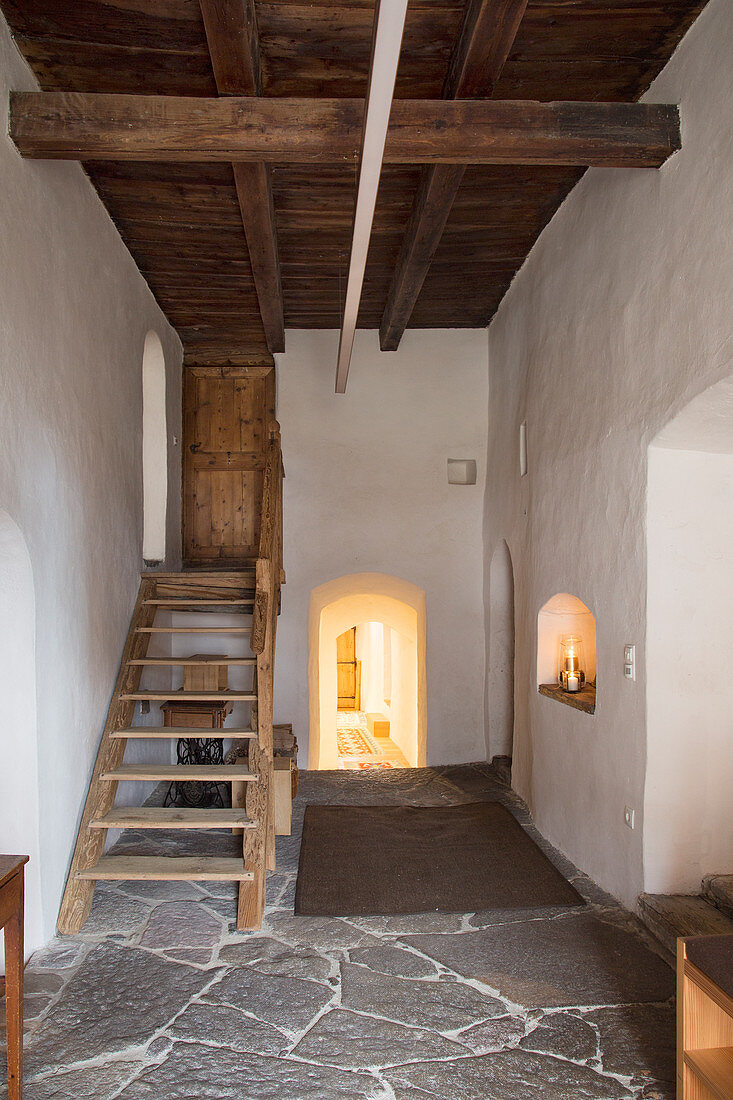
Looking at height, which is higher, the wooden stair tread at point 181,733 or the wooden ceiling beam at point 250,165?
the wooden ceiling beam at point 250,165

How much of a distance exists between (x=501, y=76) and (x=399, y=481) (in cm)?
428

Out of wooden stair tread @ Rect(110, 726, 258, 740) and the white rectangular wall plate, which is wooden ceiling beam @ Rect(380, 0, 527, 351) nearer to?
the white rectangular wall plate

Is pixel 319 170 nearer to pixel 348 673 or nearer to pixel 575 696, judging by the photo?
pixel 575 696

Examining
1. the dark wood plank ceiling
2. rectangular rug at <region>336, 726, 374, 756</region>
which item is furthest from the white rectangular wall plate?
rectangular rug at <region>336, 726, 374, 756</region>

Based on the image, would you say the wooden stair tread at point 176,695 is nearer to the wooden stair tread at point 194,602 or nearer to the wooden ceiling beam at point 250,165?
the wooden stair tread at point 194,602

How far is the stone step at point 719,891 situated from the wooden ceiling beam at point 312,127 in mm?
3426

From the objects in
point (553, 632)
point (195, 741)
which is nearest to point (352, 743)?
point (195, 741)

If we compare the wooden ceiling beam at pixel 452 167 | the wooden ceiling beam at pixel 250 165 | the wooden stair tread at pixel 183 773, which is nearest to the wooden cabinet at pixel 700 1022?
the wooden stair tread at pixel 183 773

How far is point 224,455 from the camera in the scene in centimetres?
805

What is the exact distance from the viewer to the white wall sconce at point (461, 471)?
25.8 feet

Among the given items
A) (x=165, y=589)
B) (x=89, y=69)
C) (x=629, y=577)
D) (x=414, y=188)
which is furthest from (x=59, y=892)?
(x=414, y=188)

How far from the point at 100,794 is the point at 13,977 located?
6.37 ft

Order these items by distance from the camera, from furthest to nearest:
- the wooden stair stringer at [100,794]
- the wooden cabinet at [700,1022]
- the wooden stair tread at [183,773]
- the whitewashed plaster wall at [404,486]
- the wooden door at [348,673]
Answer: the wooden door at [348,673] < the whitewashed plaster wall at [404,486] < the wooden stair tread at [183,773] < the wooden stair stringer at [100,794] < the wooden cabinet at [700,1022]

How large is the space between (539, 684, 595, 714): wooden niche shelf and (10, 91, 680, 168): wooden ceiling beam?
2949mm
